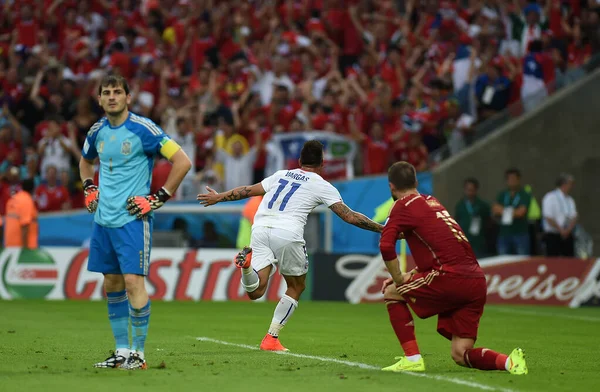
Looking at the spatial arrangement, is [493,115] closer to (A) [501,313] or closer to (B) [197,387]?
(A) [501,313]

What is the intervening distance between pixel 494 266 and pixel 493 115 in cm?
384

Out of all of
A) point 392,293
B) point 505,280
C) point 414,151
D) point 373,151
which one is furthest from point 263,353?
point 414,151

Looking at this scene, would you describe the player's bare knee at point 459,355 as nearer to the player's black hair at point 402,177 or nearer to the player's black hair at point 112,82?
the player's black hair at point 402,177

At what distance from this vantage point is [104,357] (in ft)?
33.4

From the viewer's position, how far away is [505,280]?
20.8 metres

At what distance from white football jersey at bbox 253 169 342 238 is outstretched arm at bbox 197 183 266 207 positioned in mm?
109

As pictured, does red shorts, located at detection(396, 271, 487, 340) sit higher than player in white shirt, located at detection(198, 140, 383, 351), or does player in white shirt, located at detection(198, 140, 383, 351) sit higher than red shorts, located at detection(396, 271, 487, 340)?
player in white shirt, located at detection(198, 140, 383, 351)

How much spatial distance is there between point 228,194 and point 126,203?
1887mm

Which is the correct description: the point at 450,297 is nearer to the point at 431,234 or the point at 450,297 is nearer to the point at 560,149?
the point at 431,234

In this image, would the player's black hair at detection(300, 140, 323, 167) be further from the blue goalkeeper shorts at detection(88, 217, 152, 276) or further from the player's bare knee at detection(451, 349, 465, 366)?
the player's bare knee at detection(451, 349, 465, 366)

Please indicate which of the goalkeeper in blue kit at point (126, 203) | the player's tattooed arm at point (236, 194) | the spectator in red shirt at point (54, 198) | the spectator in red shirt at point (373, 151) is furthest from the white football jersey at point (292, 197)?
the spectator in red shirt at point (54, 198)

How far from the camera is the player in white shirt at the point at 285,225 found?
1095cm

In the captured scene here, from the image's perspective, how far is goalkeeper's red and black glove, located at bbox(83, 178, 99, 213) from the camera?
912cm

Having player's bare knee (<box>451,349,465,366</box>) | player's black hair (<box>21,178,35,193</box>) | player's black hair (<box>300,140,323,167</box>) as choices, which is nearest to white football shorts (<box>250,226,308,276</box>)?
player's black hair (<box>300,140,323,167</box>)
